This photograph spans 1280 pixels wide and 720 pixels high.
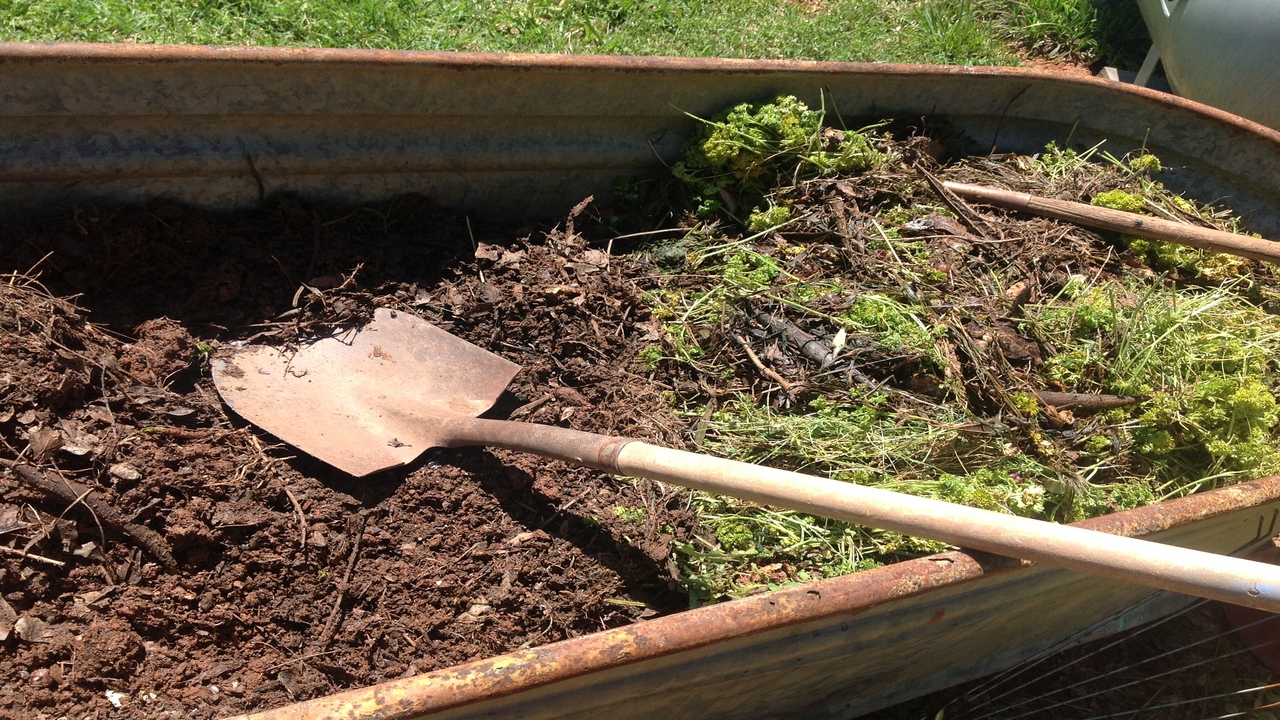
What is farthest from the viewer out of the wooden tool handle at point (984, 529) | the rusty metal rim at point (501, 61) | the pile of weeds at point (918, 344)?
the pile of weeds at point (918, 344)

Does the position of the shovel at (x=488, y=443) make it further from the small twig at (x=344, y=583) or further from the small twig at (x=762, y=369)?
the small twig at (x=762, y=369)

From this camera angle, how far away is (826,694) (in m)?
2.00

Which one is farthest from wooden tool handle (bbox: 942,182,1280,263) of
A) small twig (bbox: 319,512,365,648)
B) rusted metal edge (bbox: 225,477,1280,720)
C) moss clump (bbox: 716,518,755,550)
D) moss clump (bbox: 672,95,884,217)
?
small twig (bbox: 319,512,365,648)

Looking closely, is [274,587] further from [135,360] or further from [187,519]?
[135,360]

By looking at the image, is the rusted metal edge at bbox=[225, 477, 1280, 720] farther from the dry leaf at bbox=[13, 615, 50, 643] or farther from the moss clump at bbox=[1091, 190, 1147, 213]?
the moss clump at bbox=[1091, 190, 1147, 213]

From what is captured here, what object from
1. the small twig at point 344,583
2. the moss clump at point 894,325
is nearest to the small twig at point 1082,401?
the moss clump at point 894,325

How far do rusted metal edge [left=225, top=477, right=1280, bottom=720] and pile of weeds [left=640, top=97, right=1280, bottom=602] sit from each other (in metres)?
0.47

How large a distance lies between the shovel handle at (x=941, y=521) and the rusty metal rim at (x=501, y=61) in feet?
3.83

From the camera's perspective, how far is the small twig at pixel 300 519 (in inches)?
82.1

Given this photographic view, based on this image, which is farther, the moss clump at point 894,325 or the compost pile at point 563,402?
the moss clump at point 894,325

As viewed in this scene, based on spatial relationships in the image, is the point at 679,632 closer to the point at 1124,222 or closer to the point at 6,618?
the point at 6,618

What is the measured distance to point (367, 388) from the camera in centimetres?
250

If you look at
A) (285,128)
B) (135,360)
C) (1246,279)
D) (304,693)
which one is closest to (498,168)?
(285,128)

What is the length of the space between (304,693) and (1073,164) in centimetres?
339
